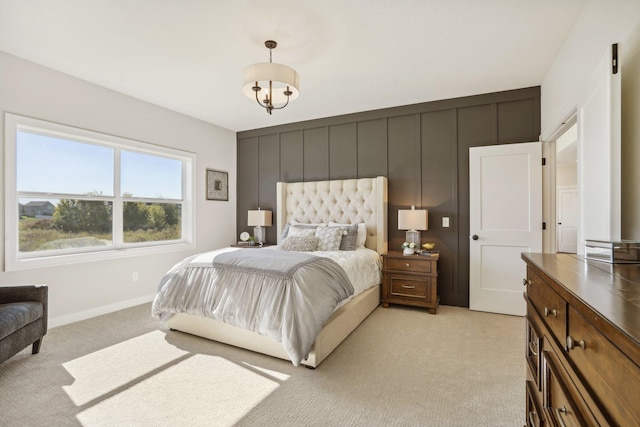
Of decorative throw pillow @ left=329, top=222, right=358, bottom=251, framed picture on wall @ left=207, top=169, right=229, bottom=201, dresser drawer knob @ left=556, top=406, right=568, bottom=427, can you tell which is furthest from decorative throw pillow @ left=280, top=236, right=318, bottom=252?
dresser drawer knob @ left=556, top=406, right=568, bottom=427

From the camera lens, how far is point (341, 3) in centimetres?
221

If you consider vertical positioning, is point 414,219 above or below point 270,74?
below

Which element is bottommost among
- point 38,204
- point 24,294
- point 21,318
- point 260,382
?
point 260,382

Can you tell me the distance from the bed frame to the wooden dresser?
62.0 inches

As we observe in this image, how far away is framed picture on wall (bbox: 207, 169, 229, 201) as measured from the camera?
5.17 meters

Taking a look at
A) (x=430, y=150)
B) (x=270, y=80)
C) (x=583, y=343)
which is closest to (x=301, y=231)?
(x=430, y=150)

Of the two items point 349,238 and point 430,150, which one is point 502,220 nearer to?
point 430,150

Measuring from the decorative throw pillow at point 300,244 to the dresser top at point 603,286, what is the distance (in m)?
2.62

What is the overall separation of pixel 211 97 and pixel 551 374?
423 centimetres

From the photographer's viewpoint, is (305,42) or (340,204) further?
(340,204)

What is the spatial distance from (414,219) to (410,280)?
2.51 ft

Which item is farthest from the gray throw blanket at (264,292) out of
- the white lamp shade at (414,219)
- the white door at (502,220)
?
the white door at (502,220)

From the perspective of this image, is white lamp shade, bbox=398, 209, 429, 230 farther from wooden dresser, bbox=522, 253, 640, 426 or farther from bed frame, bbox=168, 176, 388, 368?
wooden dresser, bbox=522, 253, 640, 426

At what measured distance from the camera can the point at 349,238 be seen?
4.06 metres
